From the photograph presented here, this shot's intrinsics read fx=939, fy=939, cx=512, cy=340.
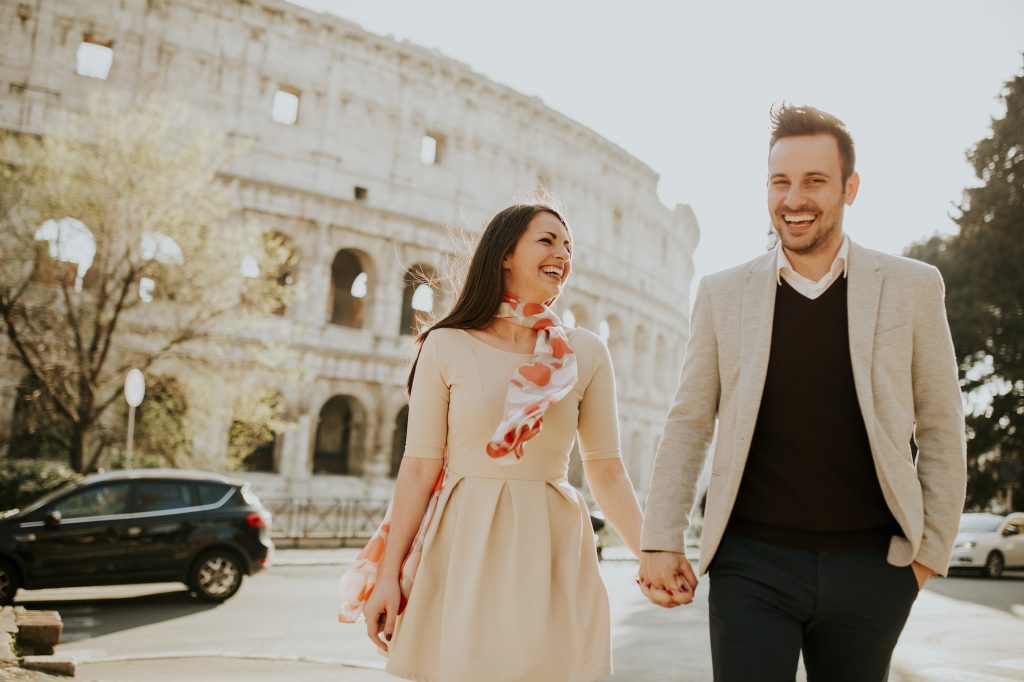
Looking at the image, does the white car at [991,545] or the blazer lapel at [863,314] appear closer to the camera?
the blazer lapel at [863,314]

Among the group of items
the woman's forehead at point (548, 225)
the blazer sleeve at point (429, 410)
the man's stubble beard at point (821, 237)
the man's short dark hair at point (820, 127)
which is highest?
the man's short dark hair at point (820, 127)

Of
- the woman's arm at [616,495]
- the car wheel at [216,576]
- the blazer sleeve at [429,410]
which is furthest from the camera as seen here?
the car wheel at [216,576]

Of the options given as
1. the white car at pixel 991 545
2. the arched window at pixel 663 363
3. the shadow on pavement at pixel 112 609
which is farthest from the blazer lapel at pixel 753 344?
the arched window at pixel 663 363

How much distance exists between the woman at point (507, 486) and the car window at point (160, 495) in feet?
32.3

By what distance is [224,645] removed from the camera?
29.2ft

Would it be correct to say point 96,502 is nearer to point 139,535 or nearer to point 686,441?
point 139,535

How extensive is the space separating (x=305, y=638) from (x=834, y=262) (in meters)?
7.77

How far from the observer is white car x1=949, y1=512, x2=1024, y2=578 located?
20.3 metres

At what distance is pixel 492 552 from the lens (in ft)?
9.71

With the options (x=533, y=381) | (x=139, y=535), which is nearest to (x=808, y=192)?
(x=533, y=381)

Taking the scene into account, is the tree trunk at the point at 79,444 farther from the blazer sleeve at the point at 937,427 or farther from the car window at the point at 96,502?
the blazer sleeve at the point at 937,427

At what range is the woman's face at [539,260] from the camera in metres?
3.36

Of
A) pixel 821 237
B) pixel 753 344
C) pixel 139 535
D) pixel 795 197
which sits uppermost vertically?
pixel 795 197

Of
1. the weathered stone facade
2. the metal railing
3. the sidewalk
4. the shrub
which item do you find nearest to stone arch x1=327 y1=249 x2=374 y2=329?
the weathered stone facade
